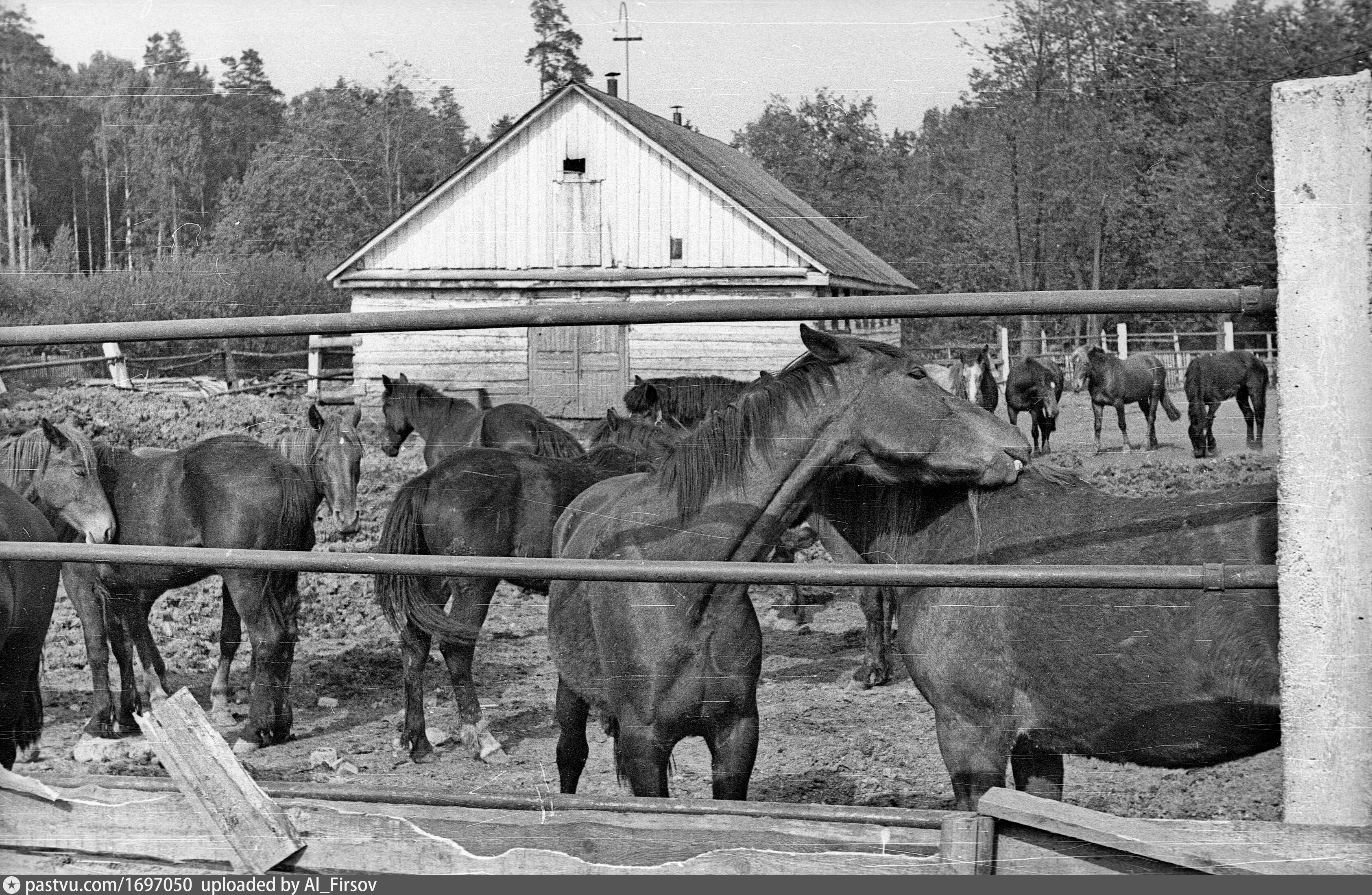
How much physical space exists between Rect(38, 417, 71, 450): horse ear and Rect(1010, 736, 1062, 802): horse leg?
12.5 feet

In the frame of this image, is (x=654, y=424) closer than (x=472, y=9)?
No

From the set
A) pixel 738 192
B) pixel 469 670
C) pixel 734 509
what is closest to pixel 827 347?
pixel 734 509

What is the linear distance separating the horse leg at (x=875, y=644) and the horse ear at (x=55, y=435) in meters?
3.52

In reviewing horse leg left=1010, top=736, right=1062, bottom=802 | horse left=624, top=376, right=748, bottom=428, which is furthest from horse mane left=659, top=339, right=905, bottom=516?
horse left=624, top=376, right=748, bottom=428

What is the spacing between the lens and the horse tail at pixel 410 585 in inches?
164

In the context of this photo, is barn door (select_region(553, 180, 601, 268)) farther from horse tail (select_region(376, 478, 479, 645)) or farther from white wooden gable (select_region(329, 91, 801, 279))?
horse tail (select_region(376, 478, 479, 645))

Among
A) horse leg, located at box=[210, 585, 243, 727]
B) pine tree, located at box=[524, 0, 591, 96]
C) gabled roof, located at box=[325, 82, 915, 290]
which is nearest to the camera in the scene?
pine tree, located at box=[524, 0, 591, 96]

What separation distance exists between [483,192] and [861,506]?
5.13 meters

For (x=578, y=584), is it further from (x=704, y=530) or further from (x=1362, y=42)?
(x=1362, y=42)

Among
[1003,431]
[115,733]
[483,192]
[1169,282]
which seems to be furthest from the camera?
[483,192]

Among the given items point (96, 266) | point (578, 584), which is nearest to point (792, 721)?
point (578, 584)

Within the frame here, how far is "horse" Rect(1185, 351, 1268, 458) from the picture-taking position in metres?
2.43

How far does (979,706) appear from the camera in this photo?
2.31m

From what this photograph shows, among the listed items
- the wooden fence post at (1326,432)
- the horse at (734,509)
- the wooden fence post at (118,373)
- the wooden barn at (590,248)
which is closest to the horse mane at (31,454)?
the wooden barn at (590,248)
